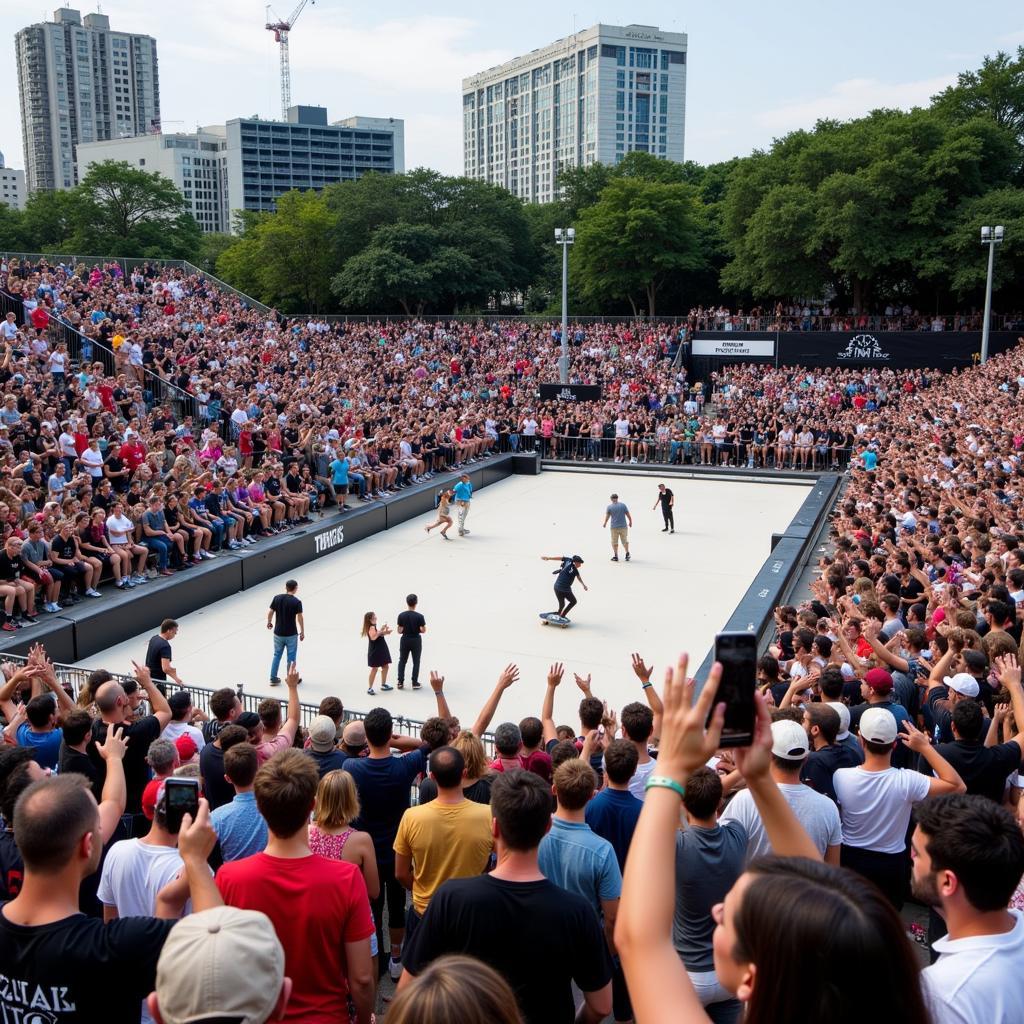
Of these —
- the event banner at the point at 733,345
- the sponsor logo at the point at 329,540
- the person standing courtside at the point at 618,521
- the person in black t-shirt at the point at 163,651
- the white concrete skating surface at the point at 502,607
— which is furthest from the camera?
the event banner at the point at 733,345

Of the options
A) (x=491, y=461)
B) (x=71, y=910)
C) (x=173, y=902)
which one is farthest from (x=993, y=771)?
(x=491, y=461)

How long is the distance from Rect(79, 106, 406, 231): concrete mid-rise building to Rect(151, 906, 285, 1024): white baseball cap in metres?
172

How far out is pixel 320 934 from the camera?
3459mm

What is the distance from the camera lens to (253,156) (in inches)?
6363

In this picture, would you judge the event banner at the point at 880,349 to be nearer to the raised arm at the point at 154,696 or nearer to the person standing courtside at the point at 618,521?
the person standing courtside at the point at 618,521

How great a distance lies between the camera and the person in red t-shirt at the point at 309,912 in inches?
136

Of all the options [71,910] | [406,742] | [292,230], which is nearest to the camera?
[71,910]

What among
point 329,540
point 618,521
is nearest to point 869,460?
point 618,521

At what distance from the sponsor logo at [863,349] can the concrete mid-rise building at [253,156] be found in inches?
5428

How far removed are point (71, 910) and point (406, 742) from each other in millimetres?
4391

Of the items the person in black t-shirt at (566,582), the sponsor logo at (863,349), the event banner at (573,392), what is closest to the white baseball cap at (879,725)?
the person in black t-shirt at (566,582)

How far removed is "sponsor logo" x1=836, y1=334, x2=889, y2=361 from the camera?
38656 mm

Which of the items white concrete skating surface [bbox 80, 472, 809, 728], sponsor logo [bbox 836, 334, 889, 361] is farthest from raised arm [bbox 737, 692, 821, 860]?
sponsor logo [bbox 836, 334, 889, 361]

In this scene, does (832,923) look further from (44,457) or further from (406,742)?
(44,457)
